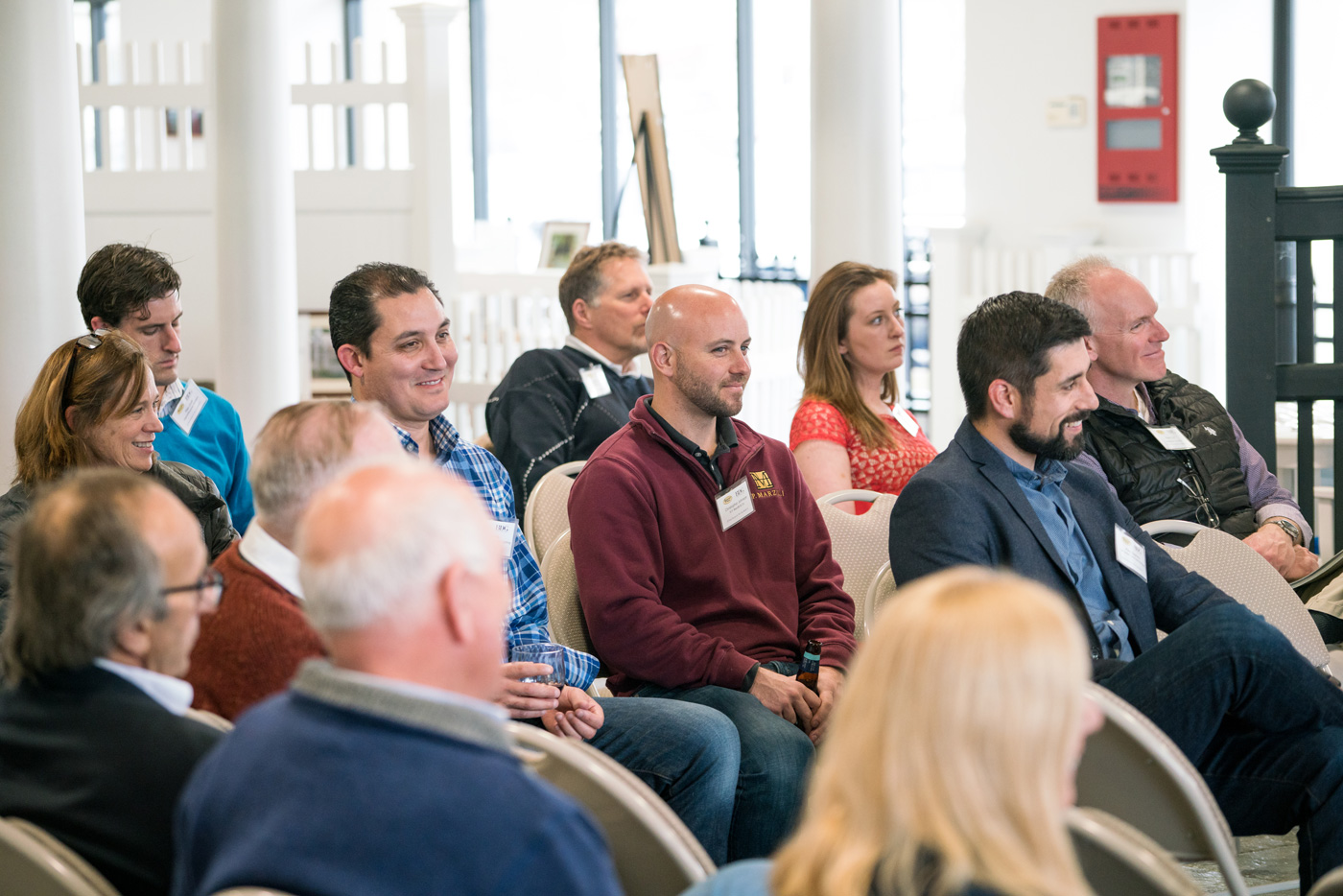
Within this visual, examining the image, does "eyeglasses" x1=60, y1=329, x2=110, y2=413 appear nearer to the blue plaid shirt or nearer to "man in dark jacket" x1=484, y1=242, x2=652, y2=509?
the blue plaid shirt

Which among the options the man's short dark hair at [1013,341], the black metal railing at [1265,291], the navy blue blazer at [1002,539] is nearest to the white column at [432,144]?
the black metal railing at [1265,291]

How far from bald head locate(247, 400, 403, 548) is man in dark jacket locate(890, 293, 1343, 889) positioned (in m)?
1.12

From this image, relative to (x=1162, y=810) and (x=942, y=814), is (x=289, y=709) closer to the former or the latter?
(x=942, y=814)

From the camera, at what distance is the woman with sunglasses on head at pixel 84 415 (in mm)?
2602

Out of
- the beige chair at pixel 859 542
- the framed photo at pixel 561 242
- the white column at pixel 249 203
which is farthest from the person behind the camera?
the framed photo at pixel 561 242

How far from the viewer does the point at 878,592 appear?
276 cm

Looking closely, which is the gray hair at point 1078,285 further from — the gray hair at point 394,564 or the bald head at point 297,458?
the gray hair at point 394,564

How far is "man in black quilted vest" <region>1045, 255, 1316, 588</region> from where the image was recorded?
11.4 feet

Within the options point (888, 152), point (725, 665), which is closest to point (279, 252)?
point (888, 152)

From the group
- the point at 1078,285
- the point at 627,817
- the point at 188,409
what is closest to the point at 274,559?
the point at 627,817

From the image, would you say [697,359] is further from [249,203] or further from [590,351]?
[249,203]

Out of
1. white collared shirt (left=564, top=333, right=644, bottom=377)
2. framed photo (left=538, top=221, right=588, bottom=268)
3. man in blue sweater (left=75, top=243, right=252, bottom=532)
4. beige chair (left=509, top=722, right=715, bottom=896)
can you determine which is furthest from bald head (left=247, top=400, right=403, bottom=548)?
framed photo (left=538, top=221, right=588, bottom=268)

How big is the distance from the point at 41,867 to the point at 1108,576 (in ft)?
6.80

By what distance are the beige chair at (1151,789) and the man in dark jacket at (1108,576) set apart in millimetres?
261
